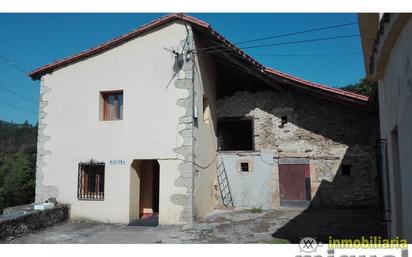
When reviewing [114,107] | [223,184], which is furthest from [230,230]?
[114,107]

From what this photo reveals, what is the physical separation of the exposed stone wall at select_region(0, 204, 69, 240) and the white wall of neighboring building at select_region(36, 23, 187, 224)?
0.46m

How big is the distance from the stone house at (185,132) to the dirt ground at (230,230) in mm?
654

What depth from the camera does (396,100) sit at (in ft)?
16.2

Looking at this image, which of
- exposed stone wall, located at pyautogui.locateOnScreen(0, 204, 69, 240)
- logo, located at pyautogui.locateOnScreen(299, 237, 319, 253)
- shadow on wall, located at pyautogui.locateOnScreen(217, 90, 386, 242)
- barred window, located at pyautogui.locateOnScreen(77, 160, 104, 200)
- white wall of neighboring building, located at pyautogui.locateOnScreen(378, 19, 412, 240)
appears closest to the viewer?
white wall of neighboring building, located at pyautogui.locateOnScreen(378, 19, 412, 240)

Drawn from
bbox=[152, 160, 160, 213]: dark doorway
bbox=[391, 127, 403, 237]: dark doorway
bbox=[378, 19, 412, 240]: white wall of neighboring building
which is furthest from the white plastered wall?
bbox=[378, 19, 412, 240]: white wall of neighboring building

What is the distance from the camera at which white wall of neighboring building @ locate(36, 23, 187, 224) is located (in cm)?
969

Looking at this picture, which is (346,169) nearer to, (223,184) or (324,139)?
(324,139)

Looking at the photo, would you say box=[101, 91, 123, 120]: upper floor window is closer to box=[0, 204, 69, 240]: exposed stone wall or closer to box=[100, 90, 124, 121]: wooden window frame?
box=[100, 90, 124, 121]: wooden window frame

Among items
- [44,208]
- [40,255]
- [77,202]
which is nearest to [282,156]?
[77,202]

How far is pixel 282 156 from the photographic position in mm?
12297

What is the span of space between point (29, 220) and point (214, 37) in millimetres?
6734

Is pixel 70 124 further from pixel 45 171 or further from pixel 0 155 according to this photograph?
pixel 0 155

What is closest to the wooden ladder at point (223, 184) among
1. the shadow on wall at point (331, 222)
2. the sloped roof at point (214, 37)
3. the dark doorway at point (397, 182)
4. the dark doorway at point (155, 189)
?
the dark doorway at point (155, 189)
